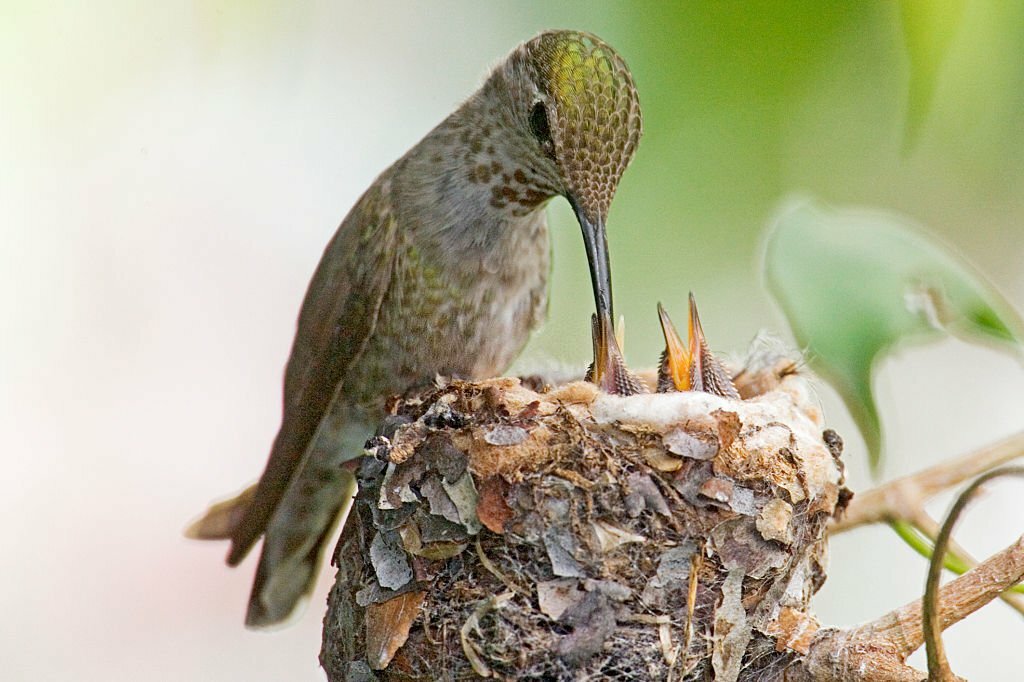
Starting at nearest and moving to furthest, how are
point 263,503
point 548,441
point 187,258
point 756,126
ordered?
point 548,441 < point 263,503 < point 756,126 < point 187,258

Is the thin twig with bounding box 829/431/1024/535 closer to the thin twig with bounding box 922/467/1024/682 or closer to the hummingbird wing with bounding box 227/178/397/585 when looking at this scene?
the thin twig with bounding box 922/467/1024/682

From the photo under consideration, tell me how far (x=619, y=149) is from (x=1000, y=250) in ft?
5.36

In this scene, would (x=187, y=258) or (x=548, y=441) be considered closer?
(x=548, y=441)

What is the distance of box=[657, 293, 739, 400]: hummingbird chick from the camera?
6.53 feet

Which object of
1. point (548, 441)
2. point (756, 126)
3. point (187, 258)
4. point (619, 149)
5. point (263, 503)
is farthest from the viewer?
point (187, 258)

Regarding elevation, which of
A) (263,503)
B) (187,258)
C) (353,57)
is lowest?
(263,503)

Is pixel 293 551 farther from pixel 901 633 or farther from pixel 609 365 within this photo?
pixel 901 633

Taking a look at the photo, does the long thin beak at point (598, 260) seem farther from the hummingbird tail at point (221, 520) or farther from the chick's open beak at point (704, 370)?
the hummingbird tail at point (221, 520)

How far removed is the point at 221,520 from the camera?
2217 millimetres

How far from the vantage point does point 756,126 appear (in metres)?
2.84

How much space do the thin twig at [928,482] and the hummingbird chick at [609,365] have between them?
422 millimetres

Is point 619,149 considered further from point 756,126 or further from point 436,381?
point 756,126

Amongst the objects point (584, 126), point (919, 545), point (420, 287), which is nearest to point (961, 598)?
point (919, 545)

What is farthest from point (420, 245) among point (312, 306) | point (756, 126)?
point (756, 126)
